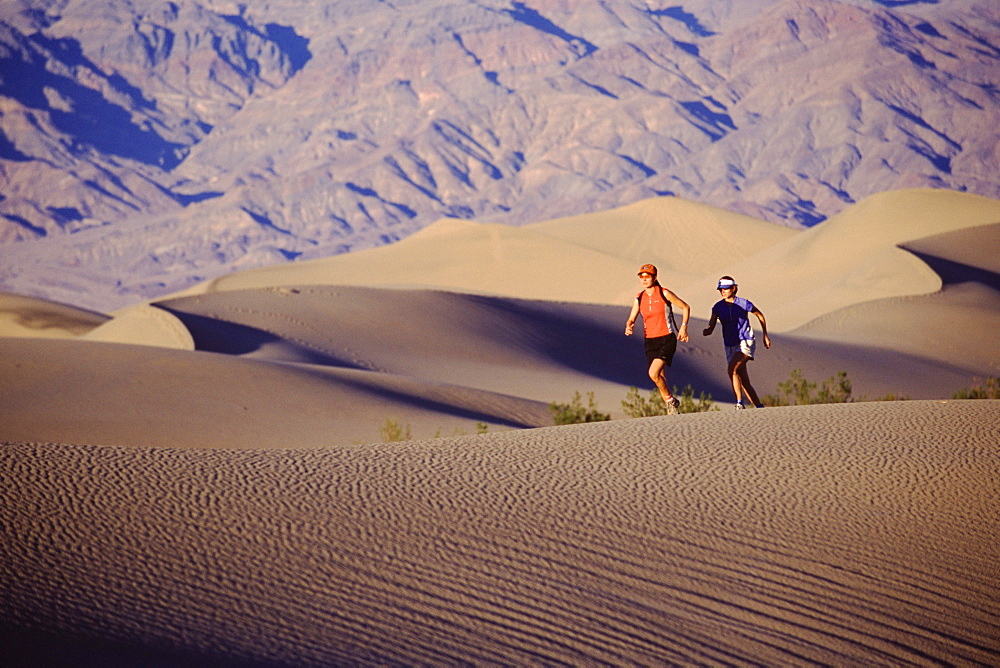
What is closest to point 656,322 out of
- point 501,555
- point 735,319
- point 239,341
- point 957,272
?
point 735,319

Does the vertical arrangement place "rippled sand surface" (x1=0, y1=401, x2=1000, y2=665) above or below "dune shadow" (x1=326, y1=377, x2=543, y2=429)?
below

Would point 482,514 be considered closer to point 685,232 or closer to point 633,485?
point 633,485

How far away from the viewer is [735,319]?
1007 cm

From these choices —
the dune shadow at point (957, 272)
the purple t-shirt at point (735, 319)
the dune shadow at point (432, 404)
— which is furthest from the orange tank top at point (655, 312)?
the dune shadow at point (957, 272)

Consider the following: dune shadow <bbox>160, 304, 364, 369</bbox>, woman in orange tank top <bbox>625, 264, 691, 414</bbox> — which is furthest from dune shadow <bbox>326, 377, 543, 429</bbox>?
woman in orange tank top <bbox>625, 264, 691, 414</bbox>

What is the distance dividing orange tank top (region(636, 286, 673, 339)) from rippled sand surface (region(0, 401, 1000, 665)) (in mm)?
1692

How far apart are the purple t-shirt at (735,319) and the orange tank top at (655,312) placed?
0.58 metres

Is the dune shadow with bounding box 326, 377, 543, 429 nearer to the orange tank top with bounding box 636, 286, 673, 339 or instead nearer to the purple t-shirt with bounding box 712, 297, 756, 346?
the purple t-shirt with bounding box 712, 297, 756, 346

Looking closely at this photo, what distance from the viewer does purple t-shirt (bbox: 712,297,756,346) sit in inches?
395

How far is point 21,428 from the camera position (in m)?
14.1

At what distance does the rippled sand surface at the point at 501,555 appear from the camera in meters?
4.82

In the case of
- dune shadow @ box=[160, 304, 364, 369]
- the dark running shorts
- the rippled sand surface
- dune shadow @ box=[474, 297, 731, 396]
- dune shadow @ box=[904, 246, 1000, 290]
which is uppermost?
dune shadow @ box=[904, 246, 1000, 290]

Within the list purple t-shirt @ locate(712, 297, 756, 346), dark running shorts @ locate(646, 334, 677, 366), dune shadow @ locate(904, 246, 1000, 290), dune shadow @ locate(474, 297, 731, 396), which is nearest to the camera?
dark running shorts @ locate(646, 334, 677, 366)

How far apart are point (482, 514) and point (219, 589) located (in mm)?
1763
